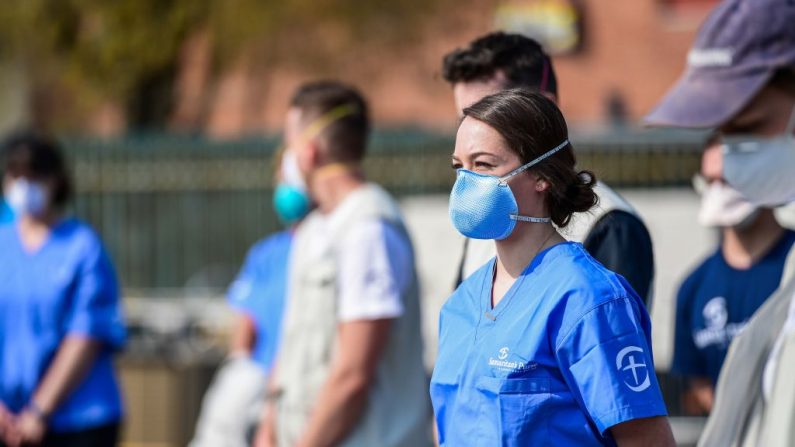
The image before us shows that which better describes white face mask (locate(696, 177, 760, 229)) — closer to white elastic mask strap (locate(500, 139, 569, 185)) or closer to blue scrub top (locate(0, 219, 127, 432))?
white elastic mask strap (locate(500, 139, 569, 185))

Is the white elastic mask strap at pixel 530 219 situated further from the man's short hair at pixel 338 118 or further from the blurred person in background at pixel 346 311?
Answer: the man's short hair at pixel 338 118

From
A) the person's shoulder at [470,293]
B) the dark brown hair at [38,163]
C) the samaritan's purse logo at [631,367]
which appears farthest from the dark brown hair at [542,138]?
the dark brown hair at [38,163]

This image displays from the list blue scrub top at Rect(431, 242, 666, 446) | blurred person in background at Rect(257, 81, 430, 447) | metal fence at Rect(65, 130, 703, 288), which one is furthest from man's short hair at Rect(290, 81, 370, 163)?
metal fence at Rect(65, 130, 703, 288)

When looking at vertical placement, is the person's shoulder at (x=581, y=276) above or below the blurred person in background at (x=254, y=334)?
above

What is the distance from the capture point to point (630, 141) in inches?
589

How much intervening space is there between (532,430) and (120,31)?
16.2 meters

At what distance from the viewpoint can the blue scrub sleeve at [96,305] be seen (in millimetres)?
5702

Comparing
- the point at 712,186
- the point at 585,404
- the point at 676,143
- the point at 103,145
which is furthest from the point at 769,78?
the point at 103,145

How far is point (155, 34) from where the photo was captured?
17938 mm

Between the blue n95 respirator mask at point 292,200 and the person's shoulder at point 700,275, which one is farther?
the blue n95 respirator mask at point 292,200

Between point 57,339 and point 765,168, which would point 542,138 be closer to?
point 765,168

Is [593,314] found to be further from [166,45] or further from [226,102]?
[226,102]

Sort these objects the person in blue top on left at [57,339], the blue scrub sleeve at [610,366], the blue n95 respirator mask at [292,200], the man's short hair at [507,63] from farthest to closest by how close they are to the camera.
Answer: the blue n95 respirator mask at [292,200]
the person in blue top on left at [57,339]
the man's short hair at [507,63]
the blue scrub sleeve at [610,366]

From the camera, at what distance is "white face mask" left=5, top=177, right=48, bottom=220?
5.92 m
